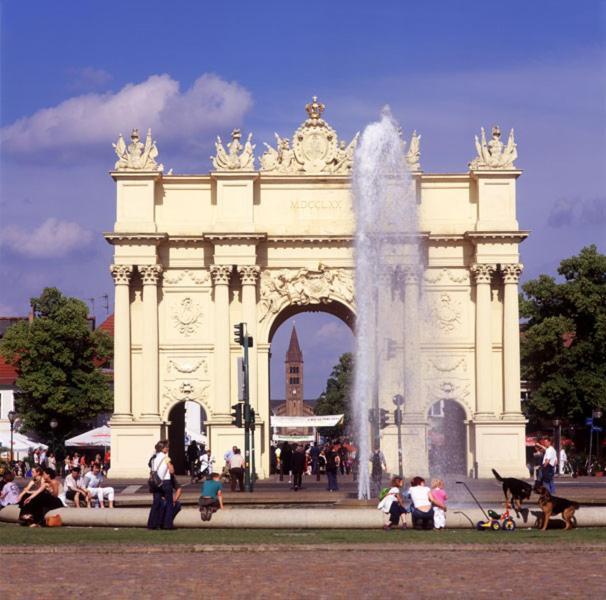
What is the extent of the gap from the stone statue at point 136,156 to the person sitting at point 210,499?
3811cm

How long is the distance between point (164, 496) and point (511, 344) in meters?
40.1

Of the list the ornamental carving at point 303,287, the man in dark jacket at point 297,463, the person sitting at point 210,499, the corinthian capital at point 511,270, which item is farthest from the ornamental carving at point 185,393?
the person sitting at point 210,499

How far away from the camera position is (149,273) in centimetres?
6788

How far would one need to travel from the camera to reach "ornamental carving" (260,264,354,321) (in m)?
68.4

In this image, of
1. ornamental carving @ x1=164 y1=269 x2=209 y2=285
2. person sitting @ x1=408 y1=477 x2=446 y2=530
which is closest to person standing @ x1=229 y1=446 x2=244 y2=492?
ornamental carving @ x1=164 y1=269 x2=209 y2=285

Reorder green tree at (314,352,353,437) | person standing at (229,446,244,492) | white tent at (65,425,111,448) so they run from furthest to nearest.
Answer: green tree at (314,352,353,437) < white tent at (65,425,111,448) < person standing at (229,446,244,492)

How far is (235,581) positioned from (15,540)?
8.50 meters

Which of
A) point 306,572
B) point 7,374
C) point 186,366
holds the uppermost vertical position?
point 7,374

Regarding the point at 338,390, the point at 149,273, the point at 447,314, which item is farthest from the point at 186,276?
the point at 338,390

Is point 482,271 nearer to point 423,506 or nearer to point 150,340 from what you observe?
point 150,340

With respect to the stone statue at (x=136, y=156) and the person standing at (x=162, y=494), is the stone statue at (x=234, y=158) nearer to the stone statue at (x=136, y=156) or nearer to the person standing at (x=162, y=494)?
the stone statue at (x=136, y=156)

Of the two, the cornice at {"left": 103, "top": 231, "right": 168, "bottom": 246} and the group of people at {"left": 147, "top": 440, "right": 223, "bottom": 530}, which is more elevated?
the cornice at {"left": 103, "top": 231, "right": 168, "bottom": 246}

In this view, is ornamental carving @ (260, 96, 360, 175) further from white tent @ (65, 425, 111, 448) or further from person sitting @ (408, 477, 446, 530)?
person sitting @ (408, 477, 446, 530)

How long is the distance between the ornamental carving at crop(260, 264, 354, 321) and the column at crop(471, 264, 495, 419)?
17.9 ft
